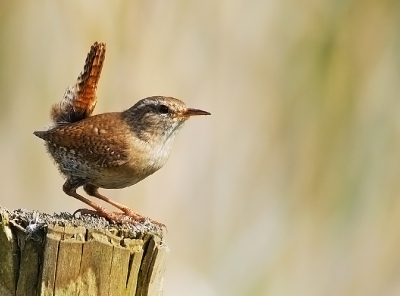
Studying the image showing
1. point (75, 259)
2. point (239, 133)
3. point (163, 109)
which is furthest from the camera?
point (239, 133)

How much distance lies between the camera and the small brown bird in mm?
3119

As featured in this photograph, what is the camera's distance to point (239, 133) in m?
4.34

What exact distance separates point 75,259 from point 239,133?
7.80 feet

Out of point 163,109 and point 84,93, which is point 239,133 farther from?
point 84,93

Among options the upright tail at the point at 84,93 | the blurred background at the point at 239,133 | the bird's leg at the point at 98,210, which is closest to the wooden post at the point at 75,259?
the bird's leg at the point at 98,210

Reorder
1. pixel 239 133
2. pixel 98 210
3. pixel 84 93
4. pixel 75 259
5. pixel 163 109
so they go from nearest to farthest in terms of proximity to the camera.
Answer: pixel 75 259 → pixel 98 210 → pixel 163 109 → pixel 84 93 → pixel 239 133

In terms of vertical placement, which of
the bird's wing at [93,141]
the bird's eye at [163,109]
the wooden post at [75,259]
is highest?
the bird's eye at [163,109]

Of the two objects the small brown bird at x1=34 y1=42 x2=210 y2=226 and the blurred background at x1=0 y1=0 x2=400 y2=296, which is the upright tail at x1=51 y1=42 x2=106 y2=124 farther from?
the blurred background at x1=0 y1=0 x2=400 y2=296

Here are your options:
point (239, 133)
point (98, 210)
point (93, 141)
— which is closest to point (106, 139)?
point (93, 141)

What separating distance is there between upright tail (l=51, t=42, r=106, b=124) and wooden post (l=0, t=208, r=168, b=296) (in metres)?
1.33

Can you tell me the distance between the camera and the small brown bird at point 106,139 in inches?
123

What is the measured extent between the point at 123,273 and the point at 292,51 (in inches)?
101

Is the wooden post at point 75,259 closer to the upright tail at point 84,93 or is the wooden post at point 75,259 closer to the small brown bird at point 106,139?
the small brown bird at point 106,139

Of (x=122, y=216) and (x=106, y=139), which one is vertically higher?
(x=106, y=139)
